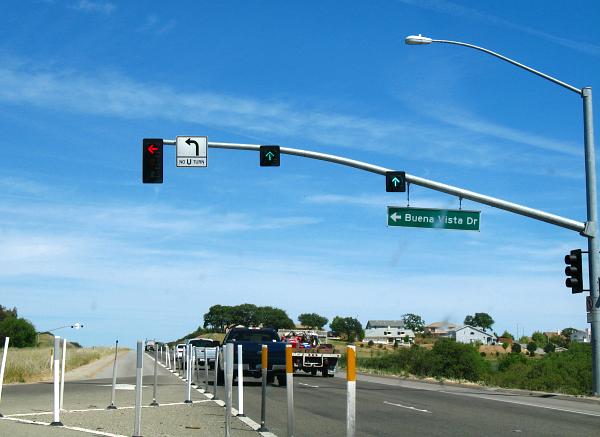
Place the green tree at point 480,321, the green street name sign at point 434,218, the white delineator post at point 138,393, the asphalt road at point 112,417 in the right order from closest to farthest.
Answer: the white delineator post at point 138,393, the asphalt road at point 112,417, the green street name sign at point 434,218, the green tree at point 480,321

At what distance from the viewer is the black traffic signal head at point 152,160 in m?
22.1

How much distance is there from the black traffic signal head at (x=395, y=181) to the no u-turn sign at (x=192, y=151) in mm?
4983

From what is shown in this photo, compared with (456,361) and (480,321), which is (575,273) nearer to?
(456,361)

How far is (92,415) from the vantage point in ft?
52.3

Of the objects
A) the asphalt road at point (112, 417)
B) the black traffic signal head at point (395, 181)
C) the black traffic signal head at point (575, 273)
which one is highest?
the black traffic signal head at point (395, 181)

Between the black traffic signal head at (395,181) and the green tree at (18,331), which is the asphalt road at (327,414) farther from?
the green tree at (18,331)

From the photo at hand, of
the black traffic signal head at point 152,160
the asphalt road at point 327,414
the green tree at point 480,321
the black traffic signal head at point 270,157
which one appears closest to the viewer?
the asphalt road at point 327,414

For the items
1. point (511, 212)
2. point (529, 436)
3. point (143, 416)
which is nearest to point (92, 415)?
point (143, 416)

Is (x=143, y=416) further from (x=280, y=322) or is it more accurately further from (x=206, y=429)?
(x=280, y=322)

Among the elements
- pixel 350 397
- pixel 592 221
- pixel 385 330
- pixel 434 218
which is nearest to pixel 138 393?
pixel 350 397

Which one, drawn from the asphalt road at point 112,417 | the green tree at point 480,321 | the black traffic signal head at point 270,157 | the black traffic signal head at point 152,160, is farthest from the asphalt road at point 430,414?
the green tree at point 480,321

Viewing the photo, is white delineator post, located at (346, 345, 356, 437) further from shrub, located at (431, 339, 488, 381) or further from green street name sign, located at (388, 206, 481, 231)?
shrub, located at (431, 339, 488, 381)

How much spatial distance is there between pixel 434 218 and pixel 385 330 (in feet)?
479

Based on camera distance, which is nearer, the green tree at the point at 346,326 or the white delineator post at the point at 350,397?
the white delineator post at the point at 350,397
